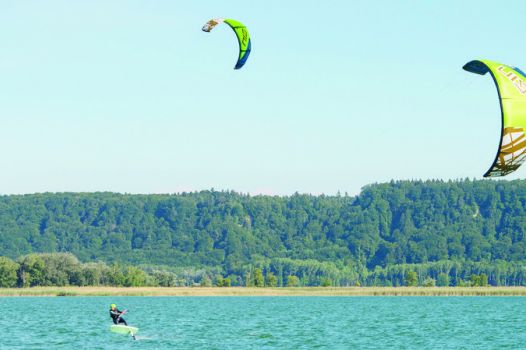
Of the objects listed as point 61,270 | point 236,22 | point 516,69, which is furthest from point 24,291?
point 516,69

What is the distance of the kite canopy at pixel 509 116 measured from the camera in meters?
33.1

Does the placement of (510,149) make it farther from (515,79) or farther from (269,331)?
(269,331)

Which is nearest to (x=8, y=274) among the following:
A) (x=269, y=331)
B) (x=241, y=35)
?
(x=269, y=331)

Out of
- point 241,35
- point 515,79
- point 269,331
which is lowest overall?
point 269,331

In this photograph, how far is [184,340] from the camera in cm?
5594

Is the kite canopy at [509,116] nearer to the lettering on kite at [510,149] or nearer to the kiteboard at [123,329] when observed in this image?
the lettering on kite at [510,149]

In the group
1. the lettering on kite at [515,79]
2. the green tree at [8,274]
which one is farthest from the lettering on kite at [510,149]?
the green tree at [8,274]

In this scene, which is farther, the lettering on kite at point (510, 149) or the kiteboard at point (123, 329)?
the kiteboard at point (123, 329)

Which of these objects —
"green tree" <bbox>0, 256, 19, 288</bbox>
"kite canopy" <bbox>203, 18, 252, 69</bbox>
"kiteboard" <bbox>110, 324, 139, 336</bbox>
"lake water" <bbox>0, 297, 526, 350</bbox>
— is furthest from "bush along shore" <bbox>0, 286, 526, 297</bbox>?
"kite canopy" <bbox>203, 18, 252, 69</bbox>

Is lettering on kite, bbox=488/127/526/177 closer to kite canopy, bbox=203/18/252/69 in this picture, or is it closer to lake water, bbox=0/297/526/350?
kite canopy, bbox=203/18/252/69

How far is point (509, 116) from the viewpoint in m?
33.2

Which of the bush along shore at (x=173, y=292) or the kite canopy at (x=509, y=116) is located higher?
the kite canopy at (x=509, y=116)

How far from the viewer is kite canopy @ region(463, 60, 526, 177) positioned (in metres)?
33.1

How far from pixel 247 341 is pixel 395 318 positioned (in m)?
28.8
